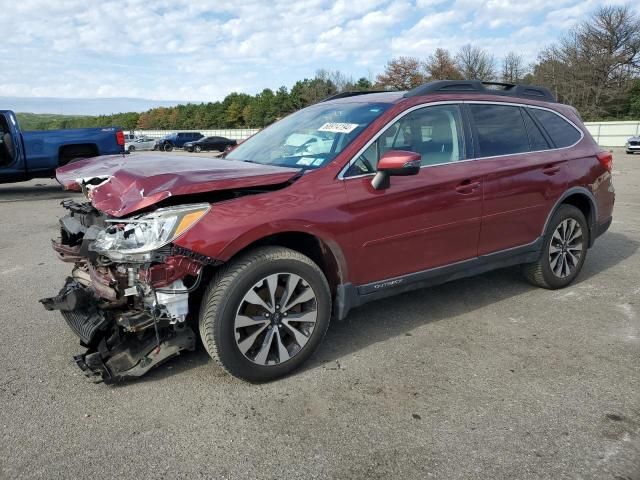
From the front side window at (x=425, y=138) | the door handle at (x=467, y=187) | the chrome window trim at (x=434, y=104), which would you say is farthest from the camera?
the door handle at (x=467, y=187)

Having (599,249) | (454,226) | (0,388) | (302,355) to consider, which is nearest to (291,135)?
(454,226)

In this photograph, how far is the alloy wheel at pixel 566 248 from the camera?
478 centimetres

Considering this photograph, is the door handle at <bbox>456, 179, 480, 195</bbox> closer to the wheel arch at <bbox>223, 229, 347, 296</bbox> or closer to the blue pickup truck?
the wheel arch at <bbox>223, 229, 347, 296</bbox>

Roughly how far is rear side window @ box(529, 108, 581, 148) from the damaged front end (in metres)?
3.34

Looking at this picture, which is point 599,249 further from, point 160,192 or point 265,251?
point 160,192

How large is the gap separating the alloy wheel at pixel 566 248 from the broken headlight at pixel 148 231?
11.1 ft

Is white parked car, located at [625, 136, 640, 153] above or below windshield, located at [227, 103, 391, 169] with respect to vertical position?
below

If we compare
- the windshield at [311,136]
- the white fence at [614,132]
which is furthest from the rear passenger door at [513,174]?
the white fence at [614,132]

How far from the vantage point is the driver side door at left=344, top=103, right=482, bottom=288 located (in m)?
3.43

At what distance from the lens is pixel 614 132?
128 ft

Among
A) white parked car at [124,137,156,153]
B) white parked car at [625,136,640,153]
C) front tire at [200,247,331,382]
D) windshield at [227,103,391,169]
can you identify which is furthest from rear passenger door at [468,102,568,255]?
white parked car at [124,137,156,153]

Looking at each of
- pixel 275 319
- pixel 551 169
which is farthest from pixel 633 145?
pixel 275 319

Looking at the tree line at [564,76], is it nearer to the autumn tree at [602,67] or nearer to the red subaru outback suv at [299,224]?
the autumn tree at [602,67]

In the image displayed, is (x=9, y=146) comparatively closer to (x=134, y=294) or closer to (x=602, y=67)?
(x=134, y=294)
